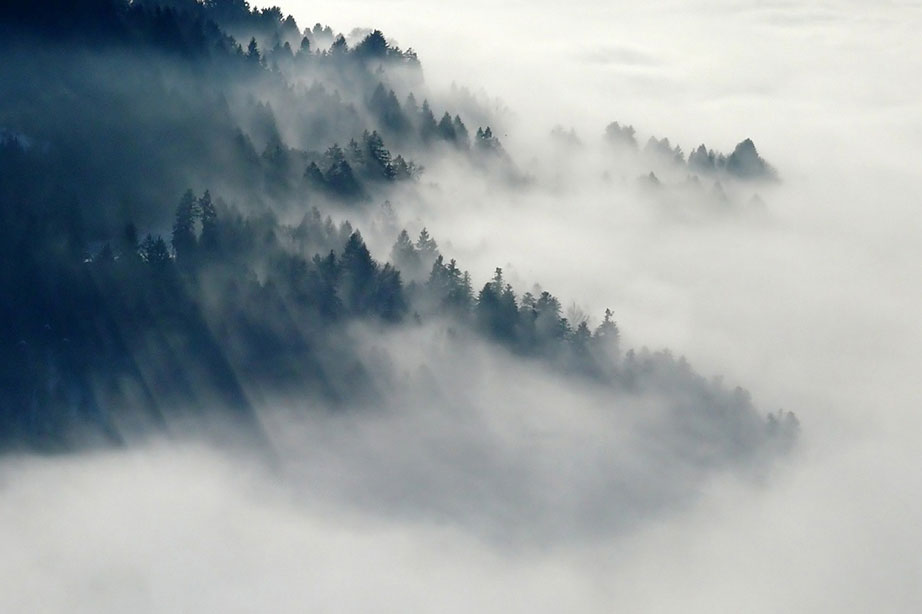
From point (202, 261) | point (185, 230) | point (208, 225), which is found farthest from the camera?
point (208, 225)

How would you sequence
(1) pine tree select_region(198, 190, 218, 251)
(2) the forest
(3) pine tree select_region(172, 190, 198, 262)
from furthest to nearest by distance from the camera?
(1) pine tree select_region(198, 190, 218, 251) < (3) pine tree select_region(172, 190, 198, 262) < (2) the forest

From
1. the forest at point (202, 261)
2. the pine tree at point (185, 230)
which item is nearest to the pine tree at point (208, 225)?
the forest at point (202, 261)

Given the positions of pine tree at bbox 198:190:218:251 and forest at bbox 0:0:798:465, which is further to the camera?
pine tree at bbox 198:190:218:251

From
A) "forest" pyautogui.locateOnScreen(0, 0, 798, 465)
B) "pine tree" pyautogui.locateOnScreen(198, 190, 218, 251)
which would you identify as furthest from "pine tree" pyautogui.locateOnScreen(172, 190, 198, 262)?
"pine tree" pyautogui.locateOnScreen(198, 190, 218, 251)

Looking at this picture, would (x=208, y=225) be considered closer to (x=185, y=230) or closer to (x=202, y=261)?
(x=185, y=230)

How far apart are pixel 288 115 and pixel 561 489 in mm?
66994

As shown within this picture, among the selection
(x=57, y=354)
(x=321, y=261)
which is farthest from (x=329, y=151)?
(x=57, y=354)

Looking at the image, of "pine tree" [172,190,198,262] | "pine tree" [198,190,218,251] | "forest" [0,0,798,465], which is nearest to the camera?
"forest" [0,0,798,465]

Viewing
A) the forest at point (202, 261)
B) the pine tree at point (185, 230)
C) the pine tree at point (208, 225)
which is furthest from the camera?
the pine tree at point (208, 225)

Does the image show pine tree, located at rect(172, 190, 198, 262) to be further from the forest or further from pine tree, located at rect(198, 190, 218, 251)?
pine tree, located at rect(198, 190, 218, 251)

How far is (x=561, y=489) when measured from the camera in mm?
164875

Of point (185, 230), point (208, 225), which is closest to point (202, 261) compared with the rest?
point (185, 230)

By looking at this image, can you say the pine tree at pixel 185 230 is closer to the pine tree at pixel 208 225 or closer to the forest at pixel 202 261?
the forest at pixel 202 261

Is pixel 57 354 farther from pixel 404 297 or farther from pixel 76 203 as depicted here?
pixel 404 297
